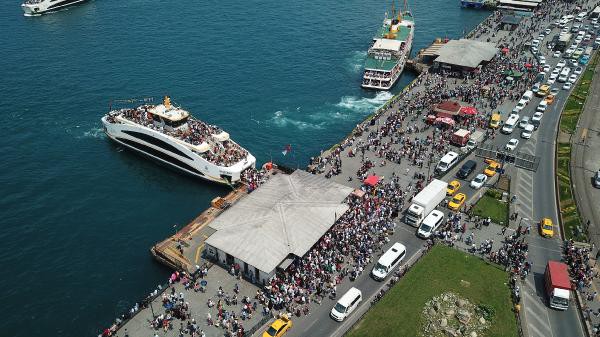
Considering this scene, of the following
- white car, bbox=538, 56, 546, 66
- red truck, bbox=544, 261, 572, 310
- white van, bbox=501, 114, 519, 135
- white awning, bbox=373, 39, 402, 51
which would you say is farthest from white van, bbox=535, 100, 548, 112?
red truck, bbox=544, 261, 572, 310

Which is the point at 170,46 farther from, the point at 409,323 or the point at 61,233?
the point at 409,323

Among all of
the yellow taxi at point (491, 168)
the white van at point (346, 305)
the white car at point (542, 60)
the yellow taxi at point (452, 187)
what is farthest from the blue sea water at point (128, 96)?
the white car at point (542, 60)

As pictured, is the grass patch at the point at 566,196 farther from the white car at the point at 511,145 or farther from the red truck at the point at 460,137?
the red truck at the point at 460,137

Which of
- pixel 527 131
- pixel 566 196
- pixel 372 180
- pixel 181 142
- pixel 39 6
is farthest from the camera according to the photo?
pixel 39 6

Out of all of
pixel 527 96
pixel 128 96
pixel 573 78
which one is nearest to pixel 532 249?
pixel 527 96

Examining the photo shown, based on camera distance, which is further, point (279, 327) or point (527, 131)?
point (527, 131)

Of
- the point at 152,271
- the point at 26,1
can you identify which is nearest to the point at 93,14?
the point at 26,1

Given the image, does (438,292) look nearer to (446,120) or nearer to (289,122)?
(446,120)
